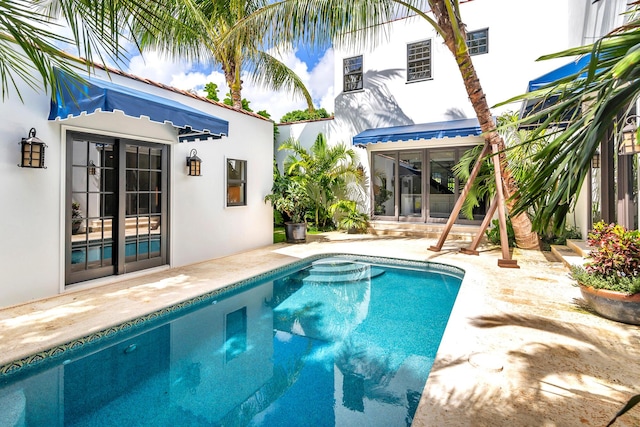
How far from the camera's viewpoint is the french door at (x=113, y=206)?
8648 millimetres

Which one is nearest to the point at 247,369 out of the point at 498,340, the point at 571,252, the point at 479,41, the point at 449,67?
the point at 498,340

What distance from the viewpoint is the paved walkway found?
3.85 metres

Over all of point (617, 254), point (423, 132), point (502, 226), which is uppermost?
point (423, 132)

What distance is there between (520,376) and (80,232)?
31.9ft

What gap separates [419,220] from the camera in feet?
63.0

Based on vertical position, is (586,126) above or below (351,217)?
above

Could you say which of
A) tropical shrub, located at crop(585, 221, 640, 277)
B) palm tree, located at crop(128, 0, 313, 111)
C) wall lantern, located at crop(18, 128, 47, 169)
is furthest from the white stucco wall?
wall lantern, located at crop(18, 128, 47, 169)

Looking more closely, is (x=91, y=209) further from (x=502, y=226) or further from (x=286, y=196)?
(x=502, y=226)

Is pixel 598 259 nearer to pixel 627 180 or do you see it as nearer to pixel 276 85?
pixel 627 180

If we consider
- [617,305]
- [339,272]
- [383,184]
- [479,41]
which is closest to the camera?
[617,305]

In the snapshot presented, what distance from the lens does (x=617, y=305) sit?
613cm

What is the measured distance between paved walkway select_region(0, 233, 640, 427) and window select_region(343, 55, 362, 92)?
13.9 meters

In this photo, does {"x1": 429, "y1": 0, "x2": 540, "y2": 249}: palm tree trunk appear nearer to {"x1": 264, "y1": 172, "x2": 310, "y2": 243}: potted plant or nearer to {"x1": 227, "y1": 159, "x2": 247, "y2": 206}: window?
{"x1": 264, "y1": 172, "x2": 310, "y2": 243}: potted plant

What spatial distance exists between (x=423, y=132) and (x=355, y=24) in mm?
7043
